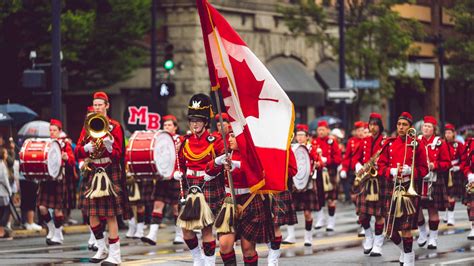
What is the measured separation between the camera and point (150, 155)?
19.5 meters

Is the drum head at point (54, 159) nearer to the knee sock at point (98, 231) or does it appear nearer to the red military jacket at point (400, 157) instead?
the knee sock at point (98, 231)

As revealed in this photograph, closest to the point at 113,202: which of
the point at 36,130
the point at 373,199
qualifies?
the point at 373,199

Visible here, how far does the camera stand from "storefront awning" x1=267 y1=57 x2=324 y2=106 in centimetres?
4275

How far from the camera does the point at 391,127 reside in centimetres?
5556

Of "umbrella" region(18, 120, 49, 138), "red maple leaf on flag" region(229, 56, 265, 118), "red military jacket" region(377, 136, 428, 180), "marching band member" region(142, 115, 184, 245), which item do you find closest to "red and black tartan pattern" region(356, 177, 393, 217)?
"red military jacket" region(377, 136, 428, 180)

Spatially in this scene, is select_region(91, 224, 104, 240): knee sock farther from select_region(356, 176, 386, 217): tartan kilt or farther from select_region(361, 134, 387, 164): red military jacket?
select_region(361, 134, 387, 164): red military jacket

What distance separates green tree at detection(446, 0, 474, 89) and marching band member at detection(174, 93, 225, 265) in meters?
32.1

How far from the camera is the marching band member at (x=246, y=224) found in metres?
13.1

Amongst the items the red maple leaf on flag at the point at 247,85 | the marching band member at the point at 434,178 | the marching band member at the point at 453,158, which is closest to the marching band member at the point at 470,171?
the marching band member at the point at 434,178

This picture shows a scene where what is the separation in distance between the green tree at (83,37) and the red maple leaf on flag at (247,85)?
17.0 metres

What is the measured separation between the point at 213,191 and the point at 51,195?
6.61 metres

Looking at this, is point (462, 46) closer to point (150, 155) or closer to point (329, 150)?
point (329, 150)

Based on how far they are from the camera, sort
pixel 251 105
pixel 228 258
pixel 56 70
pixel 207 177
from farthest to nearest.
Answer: pixel 56 70 → pixel 207 177 → pixel 228 258 → pixel 251 105

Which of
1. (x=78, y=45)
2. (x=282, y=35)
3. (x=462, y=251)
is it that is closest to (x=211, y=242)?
(x=462, y=251)
